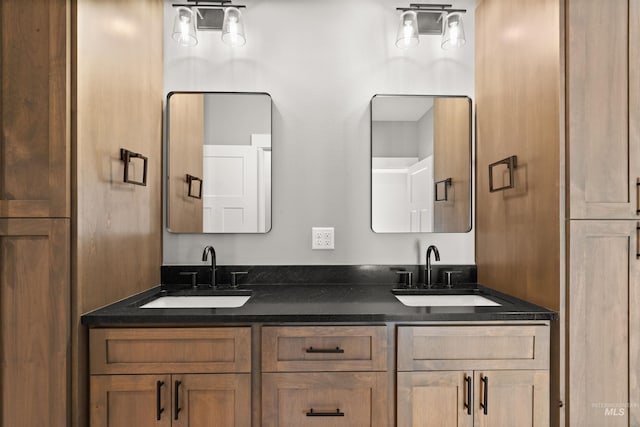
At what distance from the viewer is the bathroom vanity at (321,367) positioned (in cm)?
136

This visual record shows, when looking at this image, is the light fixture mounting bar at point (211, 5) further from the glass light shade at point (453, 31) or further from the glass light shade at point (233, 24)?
the glass light shade at point (453, 31)

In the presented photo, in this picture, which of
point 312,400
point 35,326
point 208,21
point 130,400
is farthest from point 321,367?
point 208,21

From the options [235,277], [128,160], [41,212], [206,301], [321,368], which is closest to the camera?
[41,212]

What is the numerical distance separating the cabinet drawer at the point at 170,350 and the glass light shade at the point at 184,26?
55.4 inches

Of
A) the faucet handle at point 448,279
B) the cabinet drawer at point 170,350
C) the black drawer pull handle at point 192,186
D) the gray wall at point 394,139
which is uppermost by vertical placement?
the gray wall at point 394,139

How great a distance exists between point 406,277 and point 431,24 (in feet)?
4.46

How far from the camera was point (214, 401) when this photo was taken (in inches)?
54.1

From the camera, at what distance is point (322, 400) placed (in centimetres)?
138

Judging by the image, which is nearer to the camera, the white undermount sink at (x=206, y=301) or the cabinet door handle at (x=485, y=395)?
the cabinet door handle at (x=485, y=395)

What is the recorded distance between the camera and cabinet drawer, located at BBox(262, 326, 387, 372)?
1.38m

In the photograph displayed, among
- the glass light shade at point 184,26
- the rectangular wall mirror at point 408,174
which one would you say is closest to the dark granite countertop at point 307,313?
the rectangular wall mirror at point 408,174

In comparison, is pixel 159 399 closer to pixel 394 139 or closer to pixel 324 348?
pixel 324 348

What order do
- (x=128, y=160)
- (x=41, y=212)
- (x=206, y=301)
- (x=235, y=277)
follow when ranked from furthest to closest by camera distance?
(x=235, y=277) < (x=206, y=301) < (x=128, y=160) < (x=41, y=212)

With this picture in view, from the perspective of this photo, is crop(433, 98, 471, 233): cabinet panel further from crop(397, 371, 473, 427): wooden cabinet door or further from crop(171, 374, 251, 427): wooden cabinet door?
crop(171, 374, 251, 427): wooden cabinet door
